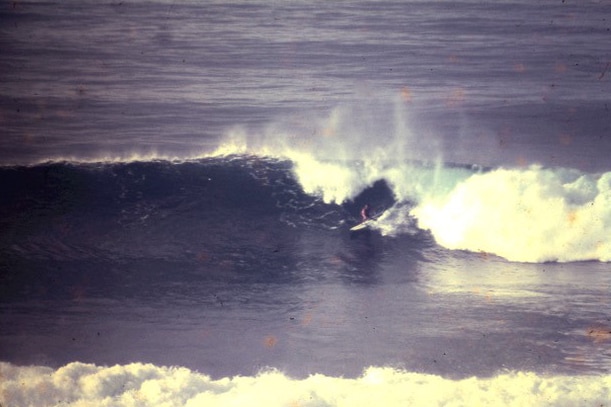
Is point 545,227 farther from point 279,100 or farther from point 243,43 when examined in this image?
point 243,43

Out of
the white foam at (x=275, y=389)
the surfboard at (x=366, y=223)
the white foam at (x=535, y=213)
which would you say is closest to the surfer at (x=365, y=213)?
the surfboard at (x=366, y=223)

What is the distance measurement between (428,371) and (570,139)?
136 cm

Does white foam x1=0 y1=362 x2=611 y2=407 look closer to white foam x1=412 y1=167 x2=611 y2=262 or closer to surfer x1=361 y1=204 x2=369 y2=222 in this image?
white foam x1=412 y1=167 x2=611 y2=262

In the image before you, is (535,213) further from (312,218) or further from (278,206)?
(278,206)

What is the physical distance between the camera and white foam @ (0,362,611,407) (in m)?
3.47

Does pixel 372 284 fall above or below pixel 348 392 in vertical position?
above

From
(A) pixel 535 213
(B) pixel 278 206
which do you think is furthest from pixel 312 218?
(A) pixel 535 213

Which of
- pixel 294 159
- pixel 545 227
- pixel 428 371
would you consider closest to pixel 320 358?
pixel 428 371

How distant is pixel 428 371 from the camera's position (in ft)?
11.7

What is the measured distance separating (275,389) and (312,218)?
103cm

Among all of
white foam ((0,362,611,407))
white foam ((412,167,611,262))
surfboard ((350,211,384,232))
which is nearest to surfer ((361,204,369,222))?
surfboard ((350,211,384,232))

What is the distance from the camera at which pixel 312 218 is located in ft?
13.9

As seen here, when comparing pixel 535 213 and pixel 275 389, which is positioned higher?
pixel 535 213

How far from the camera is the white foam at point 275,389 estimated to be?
3473mm
